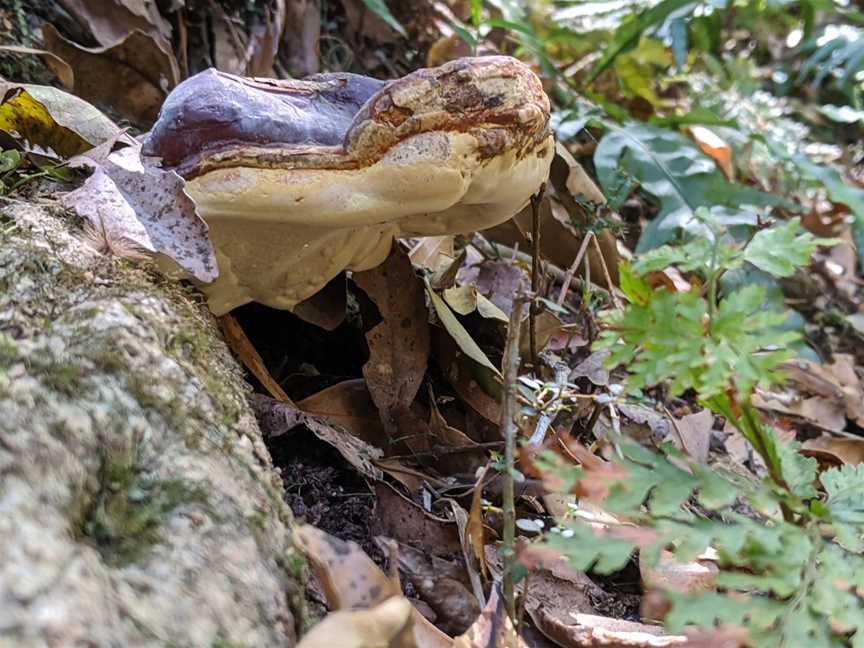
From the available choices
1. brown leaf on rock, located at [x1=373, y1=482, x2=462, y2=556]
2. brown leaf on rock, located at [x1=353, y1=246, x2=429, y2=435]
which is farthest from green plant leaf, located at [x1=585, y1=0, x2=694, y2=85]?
brown leaf on rock, located at [x1=373, y1=482, x2=462, y2=556]

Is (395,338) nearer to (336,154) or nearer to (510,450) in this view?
(336,154)

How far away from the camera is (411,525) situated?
5.03ft

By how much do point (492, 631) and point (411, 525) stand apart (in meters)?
0.43

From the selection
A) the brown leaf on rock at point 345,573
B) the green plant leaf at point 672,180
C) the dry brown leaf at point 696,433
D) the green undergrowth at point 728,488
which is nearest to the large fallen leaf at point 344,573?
the brown leaf on rock at point 345,573

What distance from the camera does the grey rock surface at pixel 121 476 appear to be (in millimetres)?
827

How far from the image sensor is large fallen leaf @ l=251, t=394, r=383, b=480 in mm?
1606

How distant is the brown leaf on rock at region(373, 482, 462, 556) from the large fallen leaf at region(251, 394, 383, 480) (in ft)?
0.17

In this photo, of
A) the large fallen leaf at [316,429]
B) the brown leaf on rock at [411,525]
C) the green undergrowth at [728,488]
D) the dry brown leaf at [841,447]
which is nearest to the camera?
the green undergrowth at [728,488]

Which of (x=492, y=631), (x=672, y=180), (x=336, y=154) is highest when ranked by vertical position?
(x=336, y=154)

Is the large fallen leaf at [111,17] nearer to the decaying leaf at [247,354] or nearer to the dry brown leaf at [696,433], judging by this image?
the decaying leaf at [247,354]

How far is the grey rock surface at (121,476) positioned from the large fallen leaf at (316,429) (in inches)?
12.1

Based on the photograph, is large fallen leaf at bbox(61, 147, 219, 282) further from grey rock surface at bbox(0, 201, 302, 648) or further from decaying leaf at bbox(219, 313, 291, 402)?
decaying leaf at bbox(219, 313, 291, 402)

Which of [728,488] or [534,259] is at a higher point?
[728,488]

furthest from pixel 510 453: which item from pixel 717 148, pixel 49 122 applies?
pixel 717 148
